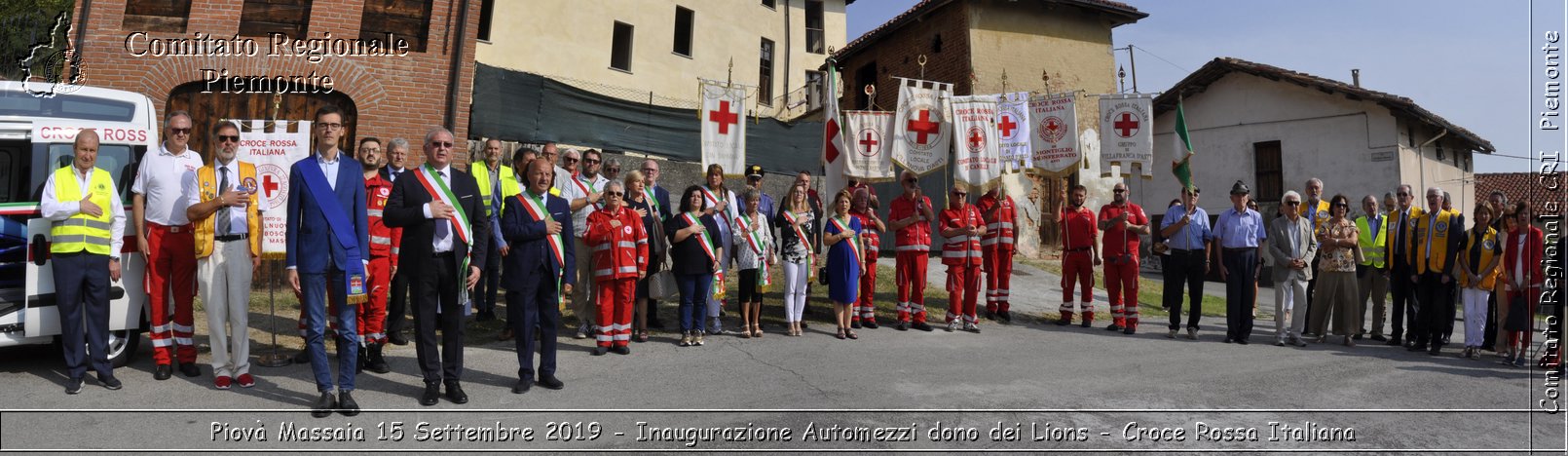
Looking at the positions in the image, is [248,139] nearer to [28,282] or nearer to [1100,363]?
[28,282]

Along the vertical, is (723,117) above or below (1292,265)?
above

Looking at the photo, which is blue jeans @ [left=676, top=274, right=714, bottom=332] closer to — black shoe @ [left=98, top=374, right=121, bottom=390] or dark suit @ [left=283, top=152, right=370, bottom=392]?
dark suit @ [left=283, top=152, right=370, bottom=392]

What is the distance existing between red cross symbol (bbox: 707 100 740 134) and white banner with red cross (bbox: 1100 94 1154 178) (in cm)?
626

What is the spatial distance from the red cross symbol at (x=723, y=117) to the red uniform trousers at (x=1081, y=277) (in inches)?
184

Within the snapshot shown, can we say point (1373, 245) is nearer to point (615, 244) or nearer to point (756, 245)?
point (756, 245)

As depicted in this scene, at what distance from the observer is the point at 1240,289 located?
32.1 ft

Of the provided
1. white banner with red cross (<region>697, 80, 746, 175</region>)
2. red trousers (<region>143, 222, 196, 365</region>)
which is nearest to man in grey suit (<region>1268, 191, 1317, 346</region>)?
white banner with red cross (<region>697, 80, 746, 175</region>)

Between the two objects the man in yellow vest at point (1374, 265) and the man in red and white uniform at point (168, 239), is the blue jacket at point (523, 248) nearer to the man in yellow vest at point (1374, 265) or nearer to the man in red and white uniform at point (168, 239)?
the man in red and white uniform at point (168, 239)

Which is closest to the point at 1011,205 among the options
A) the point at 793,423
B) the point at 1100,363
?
the point at 1100,363

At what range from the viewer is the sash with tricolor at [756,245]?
908cm

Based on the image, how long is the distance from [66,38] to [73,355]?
8757 millimetres

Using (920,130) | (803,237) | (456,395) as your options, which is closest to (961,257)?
(803,237)

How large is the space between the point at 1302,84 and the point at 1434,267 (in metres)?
16.8

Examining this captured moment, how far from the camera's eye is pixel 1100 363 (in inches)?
311
